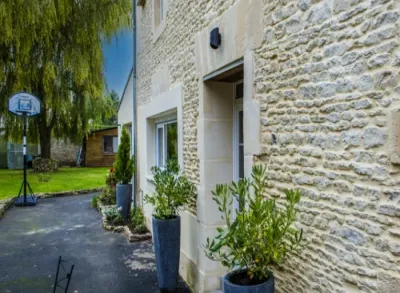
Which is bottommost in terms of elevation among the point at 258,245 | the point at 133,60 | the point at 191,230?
the point at 191,230

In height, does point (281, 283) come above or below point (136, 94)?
below

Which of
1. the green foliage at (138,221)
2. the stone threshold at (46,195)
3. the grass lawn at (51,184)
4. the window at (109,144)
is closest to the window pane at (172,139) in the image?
the green foliage at (138,221)

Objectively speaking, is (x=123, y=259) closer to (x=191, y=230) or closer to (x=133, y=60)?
(x=191, y=230)

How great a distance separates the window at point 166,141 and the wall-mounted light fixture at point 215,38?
2.74 meters

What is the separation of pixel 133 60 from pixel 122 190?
332 centimetres

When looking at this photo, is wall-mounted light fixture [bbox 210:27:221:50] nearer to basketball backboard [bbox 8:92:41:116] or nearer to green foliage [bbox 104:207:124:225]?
green foliage [bbox 104:207:124:225]

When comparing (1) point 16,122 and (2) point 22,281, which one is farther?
(1) point 16,122

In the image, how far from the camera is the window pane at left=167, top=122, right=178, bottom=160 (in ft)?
20.8

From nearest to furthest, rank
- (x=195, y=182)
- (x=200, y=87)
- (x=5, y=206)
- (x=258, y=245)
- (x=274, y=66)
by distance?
(x=258, y=245)
(x=274, y=66)
(x=200, y=87)
(x=195, y=182)
(x=5, y=206)

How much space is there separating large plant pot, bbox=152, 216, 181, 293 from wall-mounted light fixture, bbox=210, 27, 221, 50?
2.33m

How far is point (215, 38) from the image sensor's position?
3709 mm

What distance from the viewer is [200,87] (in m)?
4.33

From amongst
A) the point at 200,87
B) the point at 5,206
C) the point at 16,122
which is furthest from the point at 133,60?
the point at 16,122

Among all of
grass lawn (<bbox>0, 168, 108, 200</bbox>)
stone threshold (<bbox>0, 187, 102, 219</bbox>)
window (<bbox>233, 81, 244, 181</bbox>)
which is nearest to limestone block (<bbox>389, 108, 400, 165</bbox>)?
window (<bbox>233, 81, 244, 181</bbox>)
